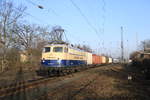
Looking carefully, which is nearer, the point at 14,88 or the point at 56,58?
the point at 14,88

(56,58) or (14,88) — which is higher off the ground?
(56,58)

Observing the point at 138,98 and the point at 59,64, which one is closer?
the point at 138,98

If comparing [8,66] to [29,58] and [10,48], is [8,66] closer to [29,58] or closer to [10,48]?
[10,48]

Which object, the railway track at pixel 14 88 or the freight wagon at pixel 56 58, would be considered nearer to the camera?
the railway track at pixel 14 88

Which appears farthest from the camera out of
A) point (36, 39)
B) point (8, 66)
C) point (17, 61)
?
point (36, 39)

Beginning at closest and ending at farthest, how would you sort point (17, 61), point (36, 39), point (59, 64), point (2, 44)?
point (59, 64)
point (2, 44)
point (17, 61)
point (36, 39)

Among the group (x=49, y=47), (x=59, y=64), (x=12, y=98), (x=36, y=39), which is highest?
(x=36, y=39)

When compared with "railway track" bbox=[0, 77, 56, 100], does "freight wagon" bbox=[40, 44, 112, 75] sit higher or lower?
higher

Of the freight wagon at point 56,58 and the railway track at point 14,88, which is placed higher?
the freight wagon at point 56,58

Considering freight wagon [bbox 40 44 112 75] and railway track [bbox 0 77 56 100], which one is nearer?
railway track [bbox 0 77 56 100]

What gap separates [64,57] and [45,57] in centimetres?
205

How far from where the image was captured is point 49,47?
21.9 m

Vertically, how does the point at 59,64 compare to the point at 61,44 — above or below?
below

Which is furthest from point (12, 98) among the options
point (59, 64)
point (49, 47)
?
point (49, 47)
